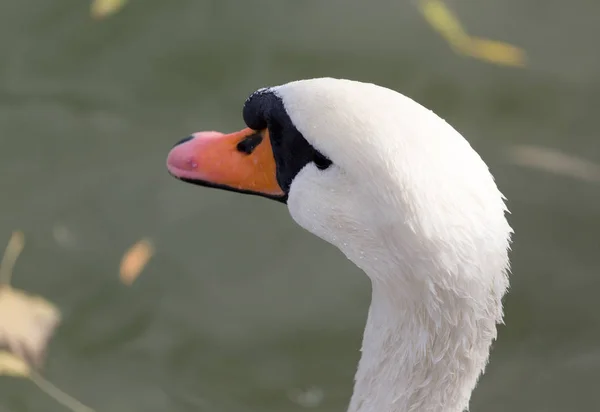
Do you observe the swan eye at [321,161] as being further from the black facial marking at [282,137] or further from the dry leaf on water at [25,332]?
the dry leaf on water at [25,332]

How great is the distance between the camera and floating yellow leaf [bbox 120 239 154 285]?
44.8 inches

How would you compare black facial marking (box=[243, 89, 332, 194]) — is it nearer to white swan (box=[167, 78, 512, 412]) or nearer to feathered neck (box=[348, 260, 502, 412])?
white swan (box=[167, 78, 512, 412])

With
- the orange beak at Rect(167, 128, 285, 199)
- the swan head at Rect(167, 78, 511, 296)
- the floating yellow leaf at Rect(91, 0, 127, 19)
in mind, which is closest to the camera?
the swan head at Rect(167, 78, 511, 296)

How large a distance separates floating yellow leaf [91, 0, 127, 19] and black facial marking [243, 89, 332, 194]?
798 mm

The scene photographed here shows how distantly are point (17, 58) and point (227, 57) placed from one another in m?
0.37

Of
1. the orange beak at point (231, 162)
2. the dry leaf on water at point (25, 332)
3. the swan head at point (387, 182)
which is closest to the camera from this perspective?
the swan head at point (387, 182)

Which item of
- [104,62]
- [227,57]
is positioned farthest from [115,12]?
[227,57]

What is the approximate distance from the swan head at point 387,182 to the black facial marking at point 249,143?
6 cm

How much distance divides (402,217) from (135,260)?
72 cm

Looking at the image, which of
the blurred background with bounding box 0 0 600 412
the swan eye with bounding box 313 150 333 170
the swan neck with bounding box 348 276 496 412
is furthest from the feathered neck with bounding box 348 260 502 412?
the blurred background with bounding box 0 0 600 412

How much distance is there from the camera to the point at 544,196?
3.99 ft

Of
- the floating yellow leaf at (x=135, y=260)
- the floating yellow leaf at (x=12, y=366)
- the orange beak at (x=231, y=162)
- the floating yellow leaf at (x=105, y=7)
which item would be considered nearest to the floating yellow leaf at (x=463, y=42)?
the floating yellow leaf at (x=105, y=7)

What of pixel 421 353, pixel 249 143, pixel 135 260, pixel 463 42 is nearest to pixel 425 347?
pixel 421 353

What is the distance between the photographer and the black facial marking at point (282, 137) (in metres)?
0.59
